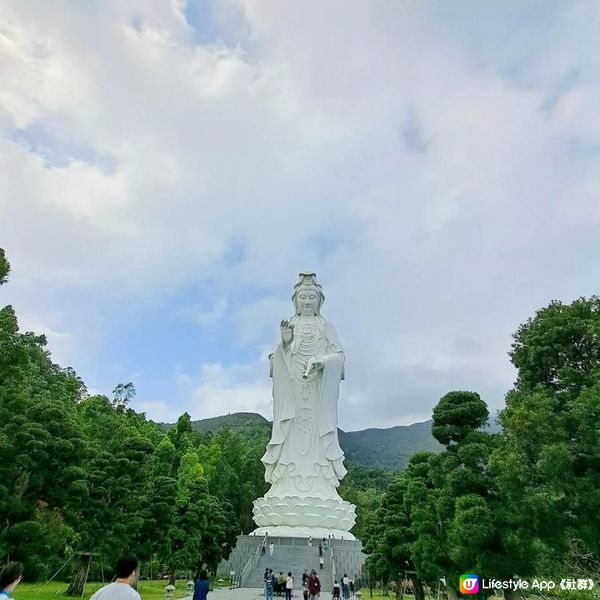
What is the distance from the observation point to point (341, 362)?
27.2 m

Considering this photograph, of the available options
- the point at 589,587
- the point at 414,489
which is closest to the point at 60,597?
the point at 414,489

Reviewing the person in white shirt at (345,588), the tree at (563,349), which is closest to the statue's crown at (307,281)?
the person in white shirt at (345,588)

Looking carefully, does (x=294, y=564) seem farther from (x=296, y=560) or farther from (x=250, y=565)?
(x=250, y=565)

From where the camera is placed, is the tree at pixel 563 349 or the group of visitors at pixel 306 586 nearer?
the tree at pixel 563 349

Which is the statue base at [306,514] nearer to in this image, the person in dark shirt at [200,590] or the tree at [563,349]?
the tree at [563,349]

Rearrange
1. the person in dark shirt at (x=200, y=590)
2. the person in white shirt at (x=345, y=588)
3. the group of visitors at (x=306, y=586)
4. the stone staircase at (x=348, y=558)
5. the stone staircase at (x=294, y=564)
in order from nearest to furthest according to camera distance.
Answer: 1. the person in dark shirt at (x=200, y=590)
2. the group of visitors at (x=306, y=586)
3. the person in white shirt at (x=345, y=588)
4. the stone staircase at (x=294, y=564)
5. the stone staircase at (x=348, y=558)

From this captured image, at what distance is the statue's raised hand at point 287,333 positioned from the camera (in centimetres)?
2460

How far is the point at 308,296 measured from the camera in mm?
27906

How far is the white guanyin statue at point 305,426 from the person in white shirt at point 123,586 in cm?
2007

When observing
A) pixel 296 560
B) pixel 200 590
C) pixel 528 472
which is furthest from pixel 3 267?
pixel 296 560

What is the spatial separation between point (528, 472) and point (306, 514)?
15.3 metres

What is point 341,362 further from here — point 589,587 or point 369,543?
point 589,587

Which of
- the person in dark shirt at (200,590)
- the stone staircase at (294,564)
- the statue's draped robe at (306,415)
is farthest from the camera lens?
the statue's draped robe at (306,415)

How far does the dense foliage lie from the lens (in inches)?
355
